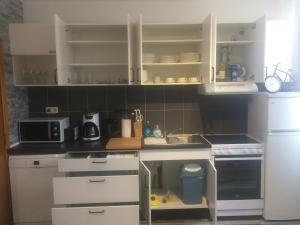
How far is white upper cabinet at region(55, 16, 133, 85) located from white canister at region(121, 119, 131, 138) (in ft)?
1.33

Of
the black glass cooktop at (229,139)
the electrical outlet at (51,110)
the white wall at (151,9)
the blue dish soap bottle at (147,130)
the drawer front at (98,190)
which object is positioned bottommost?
the drawer front at (98,190)

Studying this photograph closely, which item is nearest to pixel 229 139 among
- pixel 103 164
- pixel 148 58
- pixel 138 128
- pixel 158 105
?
pixel 158 105

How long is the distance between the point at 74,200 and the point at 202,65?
1.80 m

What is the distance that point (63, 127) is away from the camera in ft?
8.81

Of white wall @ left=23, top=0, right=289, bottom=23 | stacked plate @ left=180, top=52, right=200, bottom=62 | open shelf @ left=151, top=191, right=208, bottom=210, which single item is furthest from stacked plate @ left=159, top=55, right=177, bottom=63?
open shelf @ left=151, top=191, right=208, bottom=210

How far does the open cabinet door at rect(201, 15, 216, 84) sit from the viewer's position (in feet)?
8.05

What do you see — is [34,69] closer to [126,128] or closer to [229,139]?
[126,128]

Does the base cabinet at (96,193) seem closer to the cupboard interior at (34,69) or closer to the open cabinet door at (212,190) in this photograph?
the open cabinet door at (212,190)

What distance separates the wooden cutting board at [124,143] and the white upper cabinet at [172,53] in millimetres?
602

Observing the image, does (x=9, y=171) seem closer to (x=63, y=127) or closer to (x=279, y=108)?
(x=63, y=127)

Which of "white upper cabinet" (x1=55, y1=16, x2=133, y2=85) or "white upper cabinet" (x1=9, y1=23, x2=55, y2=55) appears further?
"white upper cabinet" (x1=55, y1=16, x2=133, y2=85)

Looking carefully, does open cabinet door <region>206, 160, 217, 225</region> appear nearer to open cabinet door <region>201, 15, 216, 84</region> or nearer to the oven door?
the oven door

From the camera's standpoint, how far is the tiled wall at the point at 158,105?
9.70 feet

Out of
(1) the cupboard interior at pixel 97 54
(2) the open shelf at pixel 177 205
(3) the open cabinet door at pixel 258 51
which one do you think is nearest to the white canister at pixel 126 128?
(1) the cupboard interior at pixel 97 54
